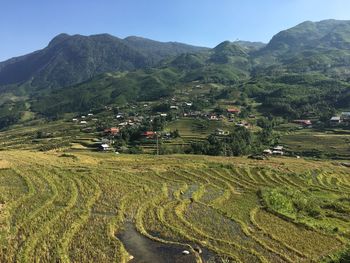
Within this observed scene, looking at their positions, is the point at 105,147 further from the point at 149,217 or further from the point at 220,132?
the point at 149,217

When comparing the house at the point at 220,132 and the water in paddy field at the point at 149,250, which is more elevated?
the water in paddy field at the point at 149,250

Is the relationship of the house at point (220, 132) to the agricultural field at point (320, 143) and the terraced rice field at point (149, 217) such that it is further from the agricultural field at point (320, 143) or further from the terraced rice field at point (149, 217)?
the terraced rice field at point (149, 217)

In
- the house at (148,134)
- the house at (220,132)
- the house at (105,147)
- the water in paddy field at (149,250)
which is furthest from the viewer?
the house at (220,132)

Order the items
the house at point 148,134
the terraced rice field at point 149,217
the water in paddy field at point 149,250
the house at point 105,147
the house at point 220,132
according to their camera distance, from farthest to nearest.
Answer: the house at point 220,132, the house at point 148,134, the house at point 105,147, the terraced rice field at point 149,217, the water in paddy field at point 149,250

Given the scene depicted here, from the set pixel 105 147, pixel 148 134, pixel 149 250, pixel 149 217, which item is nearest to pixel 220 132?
pixel 148 134

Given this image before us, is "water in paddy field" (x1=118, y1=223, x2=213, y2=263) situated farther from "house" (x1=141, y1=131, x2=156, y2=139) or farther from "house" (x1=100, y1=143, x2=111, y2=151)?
"house" (x1=141, y1=131, x2=156, y2=139)

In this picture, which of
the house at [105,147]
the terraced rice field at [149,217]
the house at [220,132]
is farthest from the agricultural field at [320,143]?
the house at [105,147]

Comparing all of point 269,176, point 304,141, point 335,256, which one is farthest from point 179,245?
point 304,141

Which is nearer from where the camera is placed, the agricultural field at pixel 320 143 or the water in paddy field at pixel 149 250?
the water in paddy field at pixel 149 250
